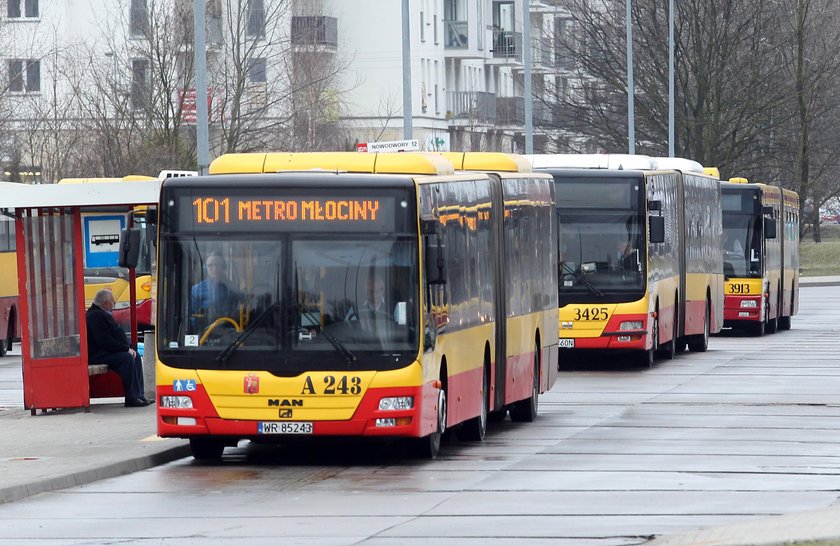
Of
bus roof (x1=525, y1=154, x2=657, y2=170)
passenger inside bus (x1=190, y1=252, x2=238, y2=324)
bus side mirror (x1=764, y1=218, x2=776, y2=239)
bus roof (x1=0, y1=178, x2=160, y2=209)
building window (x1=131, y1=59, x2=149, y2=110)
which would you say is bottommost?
passenger inside bus (x1=190, y1=252, x2=238, y2=324)

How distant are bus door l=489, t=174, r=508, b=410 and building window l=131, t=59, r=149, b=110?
2789cm

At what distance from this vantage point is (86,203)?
20062 millimetres

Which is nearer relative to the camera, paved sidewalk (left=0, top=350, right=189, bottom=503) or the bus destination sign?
paved sidewalk (left=0, top=350, right=189, bottom=503)

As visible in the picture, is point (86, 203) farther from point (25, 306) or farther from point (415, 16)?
point (415, 16)

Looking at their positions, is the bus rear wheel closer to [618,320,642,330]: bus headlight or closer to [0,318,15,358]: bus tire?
[618,320,642,330]: bus headlight

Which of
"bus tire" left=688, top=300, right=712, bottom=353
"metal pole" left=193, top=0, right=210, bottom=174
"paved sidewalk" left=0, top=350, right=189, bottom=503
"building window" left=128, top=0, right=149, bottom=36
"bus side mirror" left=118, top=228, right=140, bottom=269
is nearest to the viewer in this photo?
"paved sidewalk" left=0, top=350, right=189, bottom=503

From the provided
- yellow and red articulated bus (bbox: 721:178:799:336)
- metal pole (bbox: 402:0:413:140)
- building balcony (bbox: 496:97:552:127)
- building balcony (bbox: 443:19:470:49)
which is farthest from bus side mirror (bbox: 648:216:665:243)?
building balcony (bbox: 443:19:470:49)

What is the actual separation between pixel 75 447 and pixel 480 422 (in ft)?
12.5

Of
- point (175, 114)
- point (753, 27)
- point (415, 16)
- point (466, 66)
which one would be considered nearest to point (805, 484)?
point (175, 114)

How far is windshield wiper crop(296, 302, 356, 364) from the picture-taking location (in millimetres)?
15867

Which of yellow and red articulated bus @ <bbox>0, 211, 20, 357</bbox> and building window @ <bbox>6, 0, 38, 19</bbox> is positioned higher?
building window @ <bbox>6, 0, 38, 19</bbox>

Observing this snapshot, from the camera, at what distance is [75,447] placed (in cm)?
1741

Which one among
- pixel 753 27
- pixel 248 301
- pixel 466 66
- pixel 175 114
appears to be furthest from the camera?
pixel 466 66

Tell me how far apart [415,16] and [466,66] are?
300 inches
